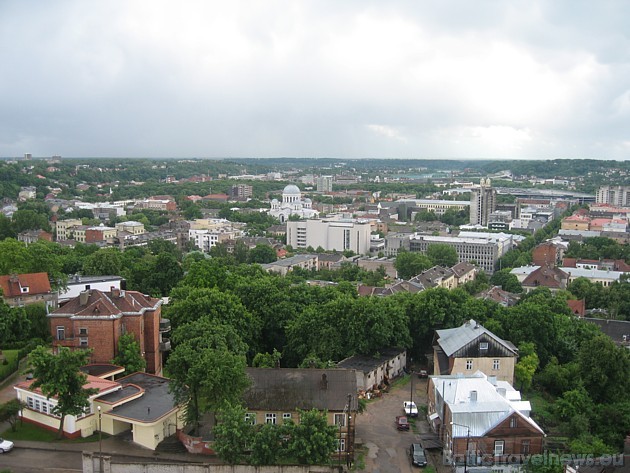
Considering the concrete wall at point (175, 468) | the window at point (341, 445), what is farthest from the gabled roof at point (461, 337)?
the concrete wall at point (175, 468)

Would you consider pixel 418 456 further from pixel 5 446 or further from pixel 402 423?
pixel 5 446

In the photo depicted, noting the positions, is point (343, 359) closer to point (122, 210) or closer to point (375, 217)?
point (375, 217)

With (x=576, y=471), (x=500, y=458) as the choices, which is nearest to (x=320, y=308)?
(x=500, y=458)

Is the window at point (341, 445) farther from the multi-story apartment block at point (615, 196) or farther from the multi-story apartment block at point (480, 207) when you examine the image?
the multi-story apartment block at point (615, 196)

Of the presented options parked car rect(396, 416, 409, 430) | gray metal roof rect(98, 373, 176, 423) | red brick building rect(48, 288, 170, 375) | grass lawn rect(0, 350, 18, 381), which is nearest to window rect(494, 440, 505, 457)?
parked car rect(396, 416, 409, 430)

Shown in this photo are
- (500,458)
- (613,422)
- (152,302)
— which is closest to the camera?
(500,458)
